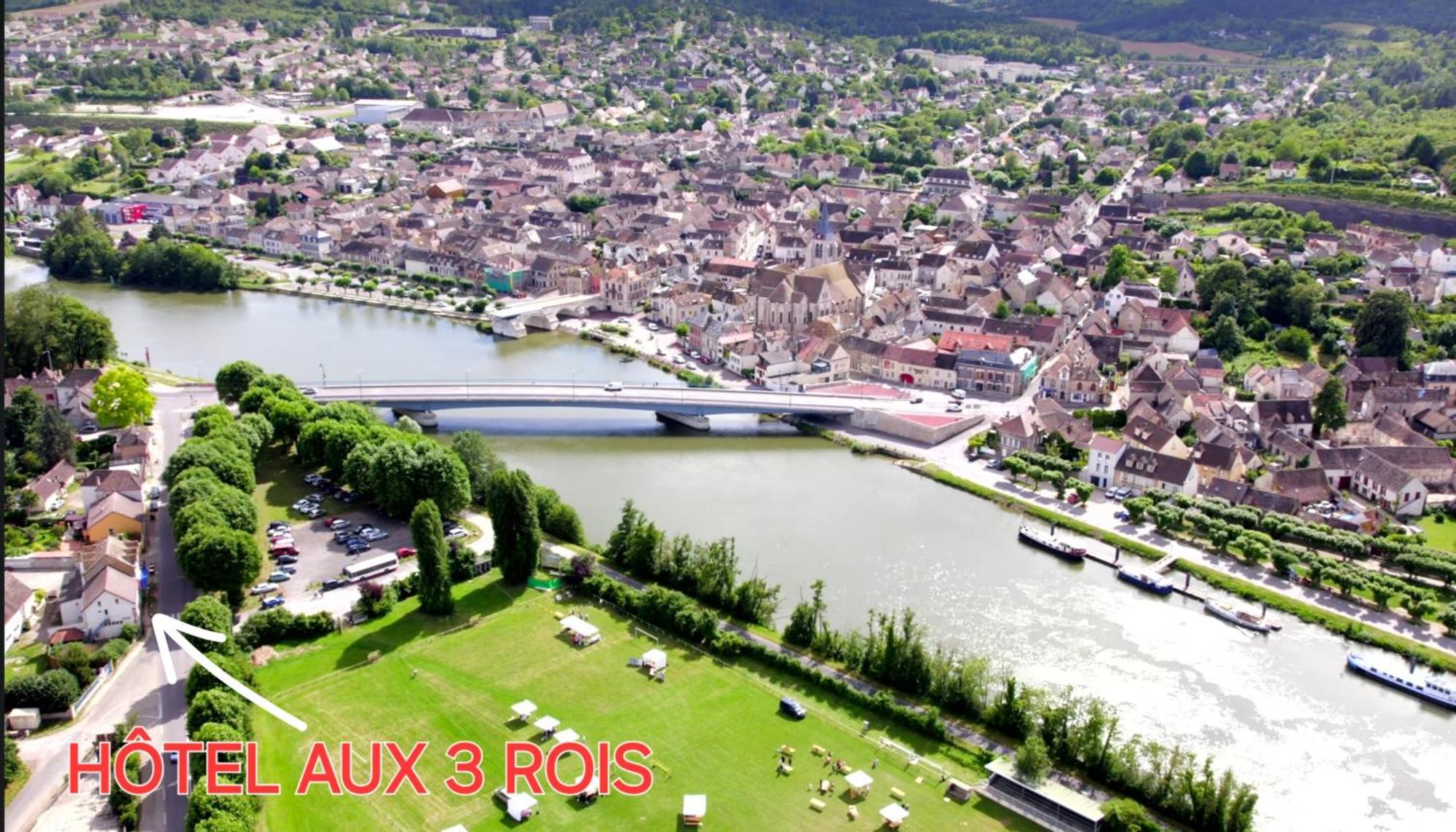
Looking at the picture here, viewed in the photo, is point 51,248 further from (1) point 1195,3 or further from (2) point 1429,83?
(1) point 1195,3

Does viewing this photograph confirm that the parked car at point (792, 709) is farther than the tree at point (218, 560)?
No

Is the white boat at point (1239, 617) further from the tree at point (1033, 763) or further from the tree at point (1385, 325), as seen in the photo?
the tree at point (1385, 325)

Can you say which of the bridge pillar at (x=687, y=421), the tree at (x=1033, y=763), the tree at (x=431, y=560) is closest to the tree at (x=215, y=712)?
the tree at (x=431, y=560)

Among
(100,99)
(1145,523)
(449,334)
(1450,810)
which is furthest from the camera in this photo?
(100,99)

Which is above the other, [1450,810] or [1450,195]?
[1450,195]

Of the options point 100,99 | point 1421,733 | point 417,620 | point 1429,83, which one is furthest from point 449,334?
point 1429,83

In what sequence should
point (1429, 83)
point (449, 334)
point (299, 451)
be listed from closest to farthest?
point (299, 451) < point (449, 334) < point (1429, 83)

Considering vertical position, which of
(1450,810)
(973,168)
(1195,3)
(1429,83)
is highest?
(1195,3)
